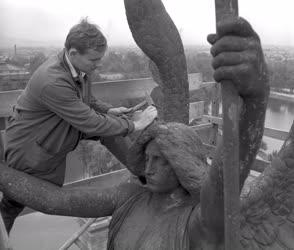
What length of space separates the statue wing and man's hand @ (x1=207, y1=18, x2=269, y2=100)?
0.59m

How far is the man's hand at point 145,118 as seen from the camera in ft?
6.71

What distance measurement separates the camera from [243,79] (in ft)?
3.67

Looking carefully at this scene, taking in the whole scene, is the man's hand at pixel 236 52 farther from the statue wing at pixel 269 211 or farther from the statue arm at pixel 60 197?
the statue arm at pixel 60 197

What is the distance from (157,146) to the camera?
1.74 m

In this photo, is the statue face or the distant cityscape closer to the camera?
the statue face

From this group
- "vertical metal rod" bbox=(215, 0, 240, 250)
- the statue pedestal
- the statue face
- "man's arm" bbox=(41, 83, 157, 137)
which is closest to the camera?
"vertical metal rod" bbox=(215, 0, 240, 250)

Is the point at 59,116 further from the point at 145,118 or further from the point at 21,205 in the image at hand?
the point at 21,205

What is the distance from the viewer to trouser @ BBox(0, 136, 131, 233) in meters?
2.31

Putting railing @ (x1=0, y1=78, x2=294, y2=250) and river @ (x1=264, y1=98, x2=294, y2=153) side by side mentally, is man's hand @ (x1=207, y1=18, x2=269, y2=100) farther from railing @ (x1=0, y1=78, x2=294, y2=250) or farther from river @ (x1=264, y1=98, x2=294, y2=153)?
river @ (x1=264, y1=98, x2=294, y2=153)

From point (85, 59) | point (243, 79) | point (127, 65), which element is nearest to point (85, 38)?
point (85, 59)

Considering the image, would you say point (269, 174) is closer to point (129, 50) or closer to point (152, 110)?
point (152, 110)

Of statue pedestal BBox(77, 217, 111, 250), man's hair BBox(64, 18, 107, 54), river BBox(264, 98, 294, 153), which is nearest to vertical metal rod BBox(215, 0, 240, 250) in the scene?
man's hair BBox(64, 18, 107, 54)

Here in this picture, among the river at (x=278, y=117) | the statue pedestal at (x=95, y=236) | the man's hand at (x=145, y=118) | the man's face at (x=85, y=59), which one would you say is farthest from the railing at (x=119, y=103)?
the man's hand at (x=145, y=118)

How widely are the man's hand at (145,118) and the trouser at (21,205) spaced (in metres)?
0.31
